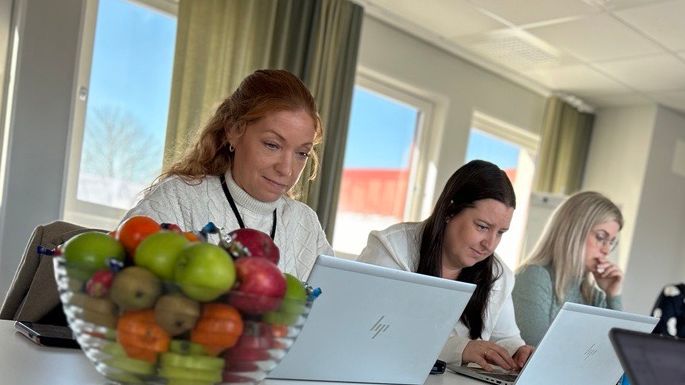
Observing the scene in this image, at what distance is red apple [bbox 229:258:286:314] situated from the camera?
69 centimetres

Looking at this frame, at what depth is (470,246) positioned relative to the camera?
194 cm

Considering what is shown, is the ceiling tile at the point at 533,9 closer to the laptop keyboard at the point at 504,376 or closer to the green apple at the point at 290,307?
the laptop keyboard at the point at 504,376

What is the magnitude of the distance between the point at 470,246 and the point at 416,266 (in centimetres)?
18

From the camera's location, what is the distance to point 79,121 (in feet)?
11.2

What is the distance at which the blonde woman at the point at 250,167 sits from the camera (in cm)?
154

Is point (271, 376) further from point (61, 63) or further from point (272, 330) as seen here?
point (61, 63)

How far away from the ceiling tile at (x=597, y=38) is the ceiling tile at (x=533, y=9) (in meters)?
0.11

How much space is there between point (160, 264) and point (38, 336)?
0.47m

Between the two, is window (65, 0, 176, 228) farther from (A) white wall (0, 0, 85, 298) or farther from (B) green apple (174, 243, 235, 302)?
(B) green apple (174, 243, 235, 302)

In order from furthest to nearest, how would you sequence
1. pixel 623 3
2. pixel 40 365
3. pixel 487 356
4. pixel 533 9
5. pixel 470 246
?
pixel 533 9, pixel 623 3, pixel 470 246, pixel 487 356, pixel 40 365

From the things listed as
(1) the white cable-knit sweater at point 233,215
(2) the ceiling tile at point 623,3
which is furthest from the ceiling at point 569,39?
(1) the white cable-knit sweater at point 233,215

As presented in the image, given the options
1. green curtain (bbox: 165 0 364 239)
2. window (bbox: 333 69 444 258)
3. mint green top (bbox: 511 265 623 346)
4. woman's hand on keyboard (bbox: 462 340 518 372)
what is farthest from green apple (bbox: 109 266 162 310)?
window (bbox: 333 69 444 258)

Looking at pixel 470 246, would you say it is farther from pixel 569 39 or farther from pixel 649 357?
pixel 569 39

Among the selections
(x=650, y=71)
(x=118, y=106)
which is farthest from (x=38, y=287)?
(x=650, y=71)
